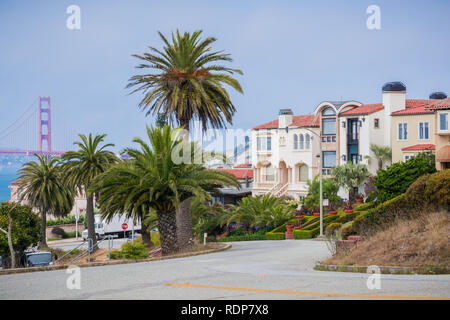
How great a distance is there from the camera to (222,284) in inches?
622

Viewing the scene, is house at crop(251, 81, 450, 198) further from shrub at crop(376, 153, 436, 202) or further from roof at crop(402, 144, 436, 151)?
shrub at crop(376, 153, 436, 202)

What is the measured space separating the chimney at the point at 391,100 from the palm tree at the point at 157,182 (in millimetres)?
34719

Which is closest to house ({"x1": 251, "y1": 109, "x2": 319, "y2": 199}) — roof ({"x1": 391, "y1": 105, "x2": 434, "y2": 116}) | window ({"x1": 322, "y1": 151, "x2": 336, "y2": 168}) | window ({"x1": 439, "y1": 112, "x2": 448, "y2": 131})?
window ({"x1": 322, "y1": 151, "x2": 336, "y2": 168})

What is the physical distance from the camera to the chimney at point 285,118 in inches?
2869

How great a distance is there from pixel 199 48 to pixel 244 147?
7505cm

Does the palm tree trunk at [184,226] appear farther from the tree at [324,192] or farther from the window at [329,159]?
the window at [329,159]

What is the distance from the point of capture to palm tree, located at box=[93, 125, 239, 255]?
28953 mm

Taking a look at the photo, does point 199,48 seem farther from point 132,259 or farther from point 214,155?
point 132,259

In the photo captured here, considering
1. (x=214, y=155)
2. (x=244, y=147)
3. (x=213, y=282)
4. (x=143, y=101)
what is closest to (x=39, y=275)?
(x=213, y=282)

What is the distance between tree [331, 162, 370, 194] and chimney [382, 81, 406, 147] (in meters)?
4.11

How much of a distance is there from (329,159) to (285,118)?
9153 mm

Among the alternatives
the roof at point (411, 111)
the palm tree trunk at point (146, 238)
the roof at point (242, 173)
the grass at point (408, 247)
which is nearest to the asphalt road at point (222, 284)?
the grass at point (408, 247)

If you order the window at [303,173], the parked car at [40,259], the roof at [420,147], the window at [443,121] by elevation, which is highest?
the window at [443,121]

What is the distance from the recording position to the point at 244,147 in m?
109
